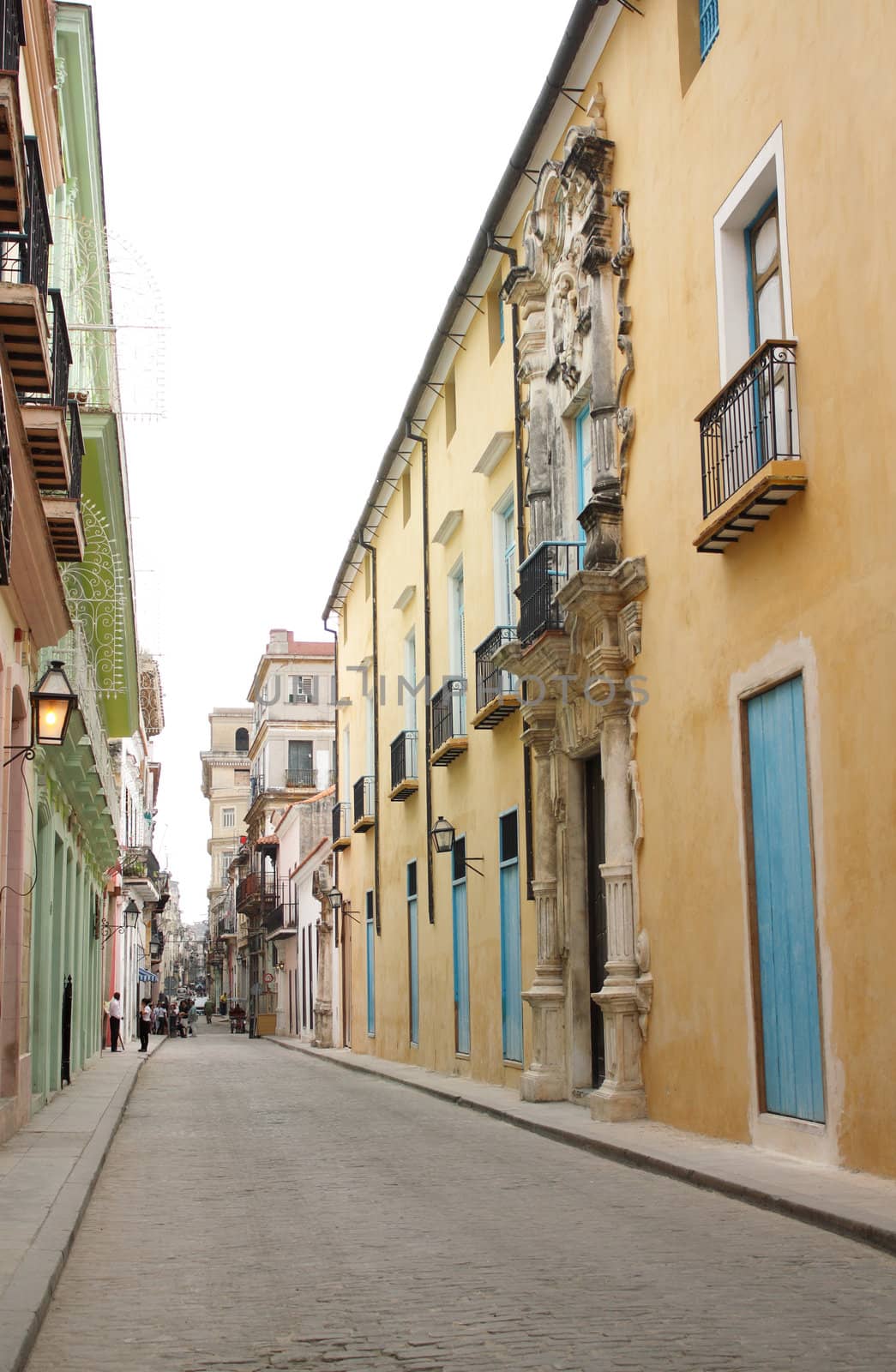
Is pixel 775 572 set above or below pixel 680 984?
above

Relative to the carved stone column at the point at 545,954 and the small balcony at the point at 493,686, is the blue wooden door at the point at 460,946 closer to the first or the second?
the small balcony at the point at 493,686

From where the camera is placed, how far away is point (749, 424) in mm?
10383

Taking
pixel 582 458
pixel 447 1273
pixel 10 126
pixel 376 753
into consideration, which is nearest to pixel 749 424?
pixel 10 126

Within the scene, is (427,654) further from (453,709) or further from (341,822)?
(341,822)

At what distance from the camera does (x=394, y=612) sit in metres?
25.7

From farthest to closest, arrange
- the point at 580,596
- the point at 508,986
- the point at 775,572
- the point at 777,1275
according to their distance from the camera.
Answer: the point at 508,986 → the point at 580,596 → the point at 775,572 → the point at 777,1275

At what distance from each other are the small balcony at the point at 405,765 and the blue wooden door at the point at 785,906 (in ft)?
42.1

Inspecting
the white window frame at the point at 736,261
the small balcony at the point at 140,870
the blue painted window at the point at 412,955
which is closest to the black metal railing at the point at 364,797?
the blue painted window at the point at 412,955

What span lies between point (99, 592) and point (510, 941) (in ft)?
21.7

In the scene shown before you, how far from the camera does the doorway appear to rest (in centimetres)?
1483

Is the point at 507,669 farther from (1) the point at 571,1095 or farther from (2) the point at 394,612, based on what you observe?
(2) the point at 394,612

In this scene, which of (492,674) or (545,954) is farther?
(492,674)

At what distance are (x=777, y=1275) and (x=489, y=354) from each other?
1399 centimetres

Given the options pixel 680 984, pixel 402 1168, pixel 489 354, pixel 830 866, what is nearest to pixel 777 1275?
pixel 830 866
